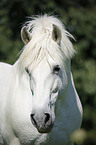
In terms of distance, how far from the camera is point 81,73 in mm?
6770

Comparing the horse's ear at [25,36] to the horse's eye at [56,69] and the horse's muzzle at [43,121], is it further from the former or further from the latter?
the horse's muzzle at [43,121]

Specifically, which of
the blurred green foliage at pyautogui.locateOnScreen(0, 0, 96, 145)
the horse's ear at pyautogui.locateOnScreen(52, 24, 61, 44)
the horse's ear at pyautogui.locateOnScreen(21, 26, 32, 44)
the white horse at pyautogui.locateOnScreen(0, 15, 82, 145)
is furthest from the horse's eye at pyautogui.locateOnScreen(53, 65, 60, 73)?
the blurred green foliage at pyautogui.locateOnScreen(0, 0, 96, 145)

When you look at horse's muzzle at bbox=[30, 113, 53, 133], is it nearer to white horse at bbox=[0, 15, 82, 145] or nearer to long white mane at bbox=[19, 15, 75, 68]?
white horse at bbox=[0, 15, 82, 145]

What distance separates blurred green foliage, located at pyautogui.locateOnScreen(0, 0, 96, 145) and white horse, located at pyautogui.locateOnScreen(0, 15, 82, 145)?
445cm

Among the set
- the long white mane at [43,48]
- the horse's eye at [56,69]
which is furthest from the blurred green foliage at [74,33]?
the horse's eye at [56,69]

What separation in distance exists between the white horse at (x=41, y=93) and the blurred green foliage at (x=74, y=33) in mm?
4447

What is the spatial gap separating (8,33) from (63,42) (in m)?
6.05

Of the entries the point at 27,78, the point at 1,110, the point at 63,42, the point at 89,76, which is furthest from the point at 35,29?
the point at 89,76

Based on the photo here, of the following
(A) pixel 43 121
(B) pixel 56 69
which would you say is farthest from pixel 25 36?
(A) pixel 43 121

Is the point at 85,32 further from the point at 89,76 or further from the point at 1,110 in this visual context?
the point at 1,110

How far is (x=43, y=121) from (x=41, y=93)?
21cm

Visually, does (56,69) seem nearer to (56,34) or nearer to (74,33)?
(56,34)

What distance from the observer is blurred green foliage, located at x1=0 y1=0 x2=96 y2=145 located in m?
6.79

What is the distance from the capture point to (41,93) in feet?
5.41
